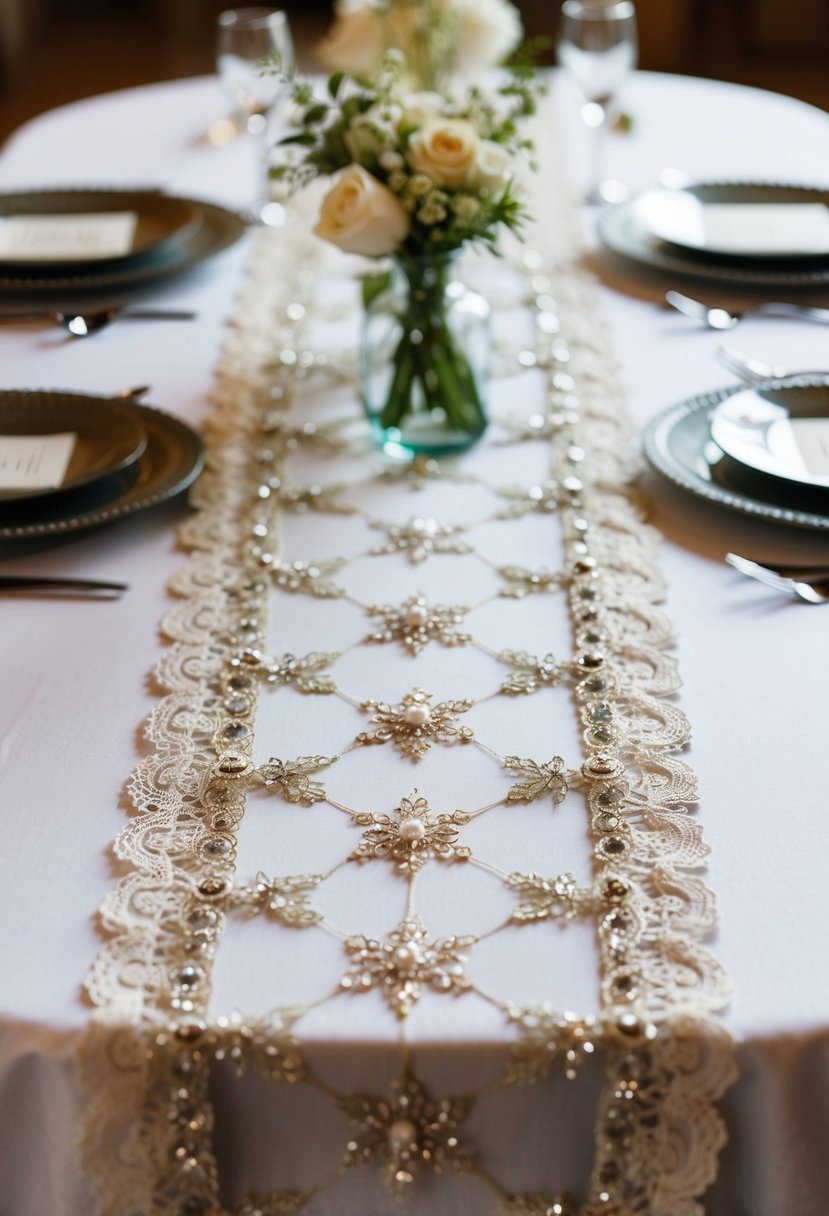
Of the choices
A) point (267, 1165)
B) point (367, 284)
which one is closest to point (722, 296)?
point (367, 284)

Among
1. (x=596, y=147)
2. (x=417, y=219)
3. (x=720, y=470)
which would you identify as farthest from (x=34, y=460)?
(x=596, y=147)

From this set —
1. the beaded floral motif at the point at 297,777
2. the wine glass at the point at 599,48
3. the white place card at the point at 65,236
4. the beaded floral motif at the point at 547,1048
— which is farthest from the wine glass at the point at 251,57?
the beaded floral motif at the point at 547,1048

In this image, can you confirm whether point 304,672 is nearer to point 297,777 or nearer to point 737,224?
point 297,777

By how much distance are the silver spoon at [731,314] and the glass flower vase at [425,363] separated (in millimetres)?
366

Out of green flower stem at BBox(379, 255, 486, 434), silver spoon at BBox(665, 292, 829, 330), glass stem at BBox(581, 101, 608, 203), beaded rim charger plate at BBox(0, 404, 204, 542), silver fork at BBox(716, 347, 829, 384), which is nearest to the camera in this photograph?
beaded rim charger plate at BBox(0, 404, 204, 542)

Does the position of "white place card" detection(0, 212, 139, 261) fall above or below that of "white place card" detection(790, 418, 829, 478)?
above

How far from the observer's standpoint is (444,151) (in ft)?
3.85

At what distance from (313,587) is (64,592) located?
0.21m

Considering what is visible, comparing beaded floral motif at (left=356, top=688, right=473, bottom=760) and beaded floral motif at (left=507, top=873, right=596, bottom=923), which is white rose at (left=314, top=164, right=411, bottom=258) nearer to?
beaded floral motif at (left=356, top=688, right=473, bottom=760)

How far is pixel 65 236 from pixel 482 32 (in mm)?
616

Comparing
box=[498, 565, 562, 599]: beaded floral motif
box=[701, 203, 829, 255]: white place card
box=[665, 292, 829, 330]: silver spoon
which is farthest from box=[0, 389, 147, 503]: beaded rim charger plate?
box=[701, 203, 829, 255]: white place card

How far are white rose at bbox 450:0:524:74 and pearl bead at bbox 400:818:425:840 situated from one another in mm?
1229

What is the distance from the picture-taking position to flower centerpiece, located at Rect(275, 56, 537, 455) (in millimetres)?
1183

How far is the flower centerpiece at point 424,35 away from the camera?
1683 mm
